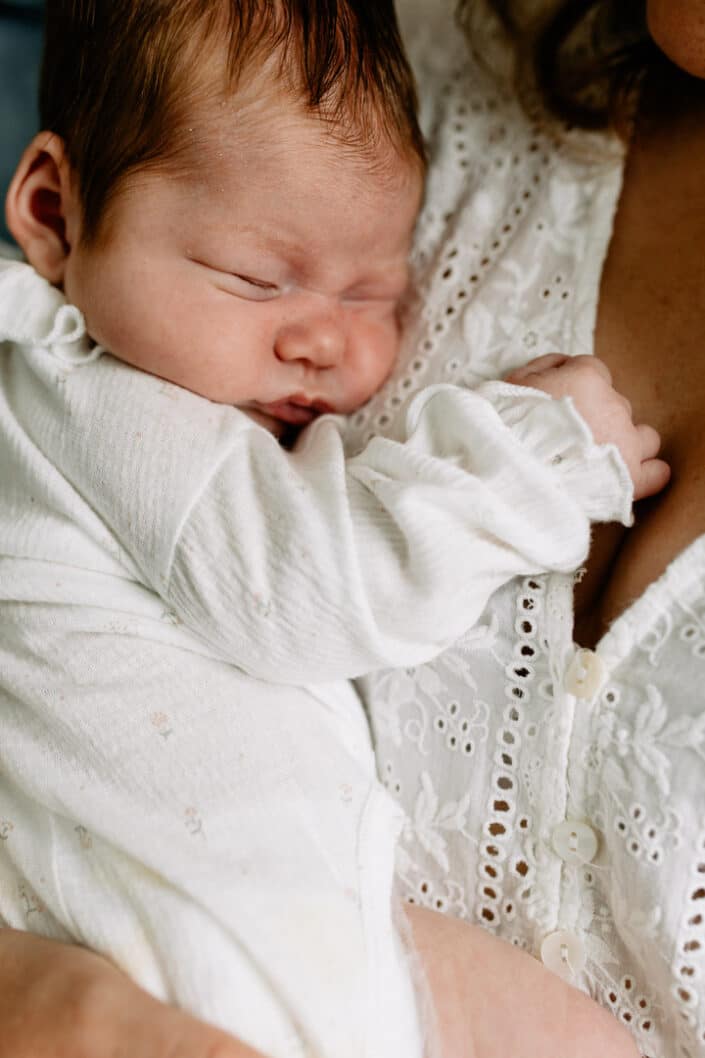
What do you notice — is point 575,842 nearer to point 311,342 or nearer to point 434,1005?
point 434,1005

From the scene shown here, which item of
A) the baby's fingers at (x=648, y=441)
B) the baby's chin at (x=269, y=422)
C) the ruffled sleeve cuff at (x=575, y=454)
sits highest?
the baby's fingers at (x=648, y=441)

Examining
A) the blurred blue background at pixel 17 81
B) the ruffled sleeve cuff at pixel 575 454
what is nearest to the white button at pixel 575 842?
the ruffled sleeve cuff at pixel 575 454

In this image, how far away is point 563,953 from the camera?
952 mm

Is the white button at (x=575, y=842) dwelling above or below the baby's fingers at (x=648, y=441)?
below

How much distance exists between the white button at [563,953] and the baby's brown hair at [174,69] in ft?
2.65

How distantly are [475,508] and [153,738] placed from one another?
1.19 feet

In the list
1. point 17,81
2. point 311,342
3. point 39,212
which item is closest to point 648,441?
point 311,342

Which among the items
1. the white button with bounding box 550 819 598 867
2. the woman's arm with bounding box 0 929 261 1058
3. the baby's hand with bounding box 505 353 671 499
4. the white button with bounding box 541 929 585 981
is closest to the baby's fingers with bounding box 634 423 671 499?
the baby's hand with bounding box 505 353 671 499

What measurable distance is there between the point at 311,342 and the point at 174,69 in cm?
30

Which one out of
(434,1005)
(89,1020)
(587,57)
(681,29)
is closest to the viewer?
(89,1020)

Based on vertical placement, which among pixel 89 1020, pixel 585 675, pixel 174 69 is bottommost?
pixel 89 1020

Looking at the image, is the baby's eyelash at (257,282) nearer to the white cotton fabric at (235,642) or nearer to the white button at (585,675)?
the white cotton fabric at (235,642)

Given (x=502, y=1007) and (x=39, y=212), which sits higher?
(x=39, y=212)

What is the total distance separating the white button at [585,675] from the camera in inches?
35.9
